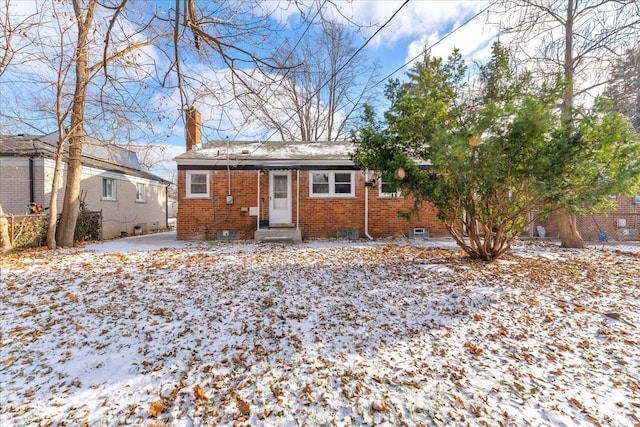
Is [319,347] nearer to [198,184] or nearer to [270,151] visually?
[198,184]

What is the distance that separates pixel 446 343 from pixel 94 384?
3.40m

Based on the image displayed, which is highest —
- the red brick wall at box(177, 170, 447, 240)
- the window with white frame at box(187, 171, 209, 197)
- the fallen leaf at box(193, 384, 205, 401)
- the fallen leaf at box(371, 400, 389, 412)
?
the window with white frame at box(187, 171, 209, 197)

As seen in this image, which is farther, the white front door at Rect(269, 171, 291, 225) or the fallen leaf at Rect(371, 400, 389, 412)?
the white front door at Rect(269, 171, 291, 225)

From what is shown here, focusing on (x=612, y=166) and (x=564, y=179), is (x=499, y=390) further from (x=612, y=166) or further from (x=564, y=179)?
(x=612, y=166)

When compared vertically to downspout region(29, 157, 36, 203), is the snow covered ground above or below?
below

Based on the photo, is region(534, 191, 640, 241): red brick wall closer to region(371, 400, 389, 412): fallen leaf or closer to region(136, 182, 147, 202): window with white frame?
region(371, 400, 389, 412): fallen leaf

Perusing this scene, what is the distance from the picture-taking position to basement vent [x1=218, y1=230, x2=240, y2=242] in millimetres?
10991

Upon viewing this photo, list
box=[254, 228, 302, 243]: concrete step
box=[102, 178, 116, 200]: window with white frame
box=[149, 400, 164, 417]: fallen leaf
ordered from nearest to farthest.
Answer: box=[149, 400, 164, 417]: fallen leaf < box=[254, 228, 302, 243]: concrete step < box=[102, 178, 116, 200]: window with white frame

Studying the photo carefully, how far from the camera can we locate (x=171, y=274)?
18.3 feet

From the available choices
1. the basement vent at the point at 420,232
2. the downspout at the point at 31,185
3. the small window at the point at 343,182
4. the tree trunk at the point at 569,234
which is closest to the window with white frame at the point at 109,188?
the downspout at the point at 31,185

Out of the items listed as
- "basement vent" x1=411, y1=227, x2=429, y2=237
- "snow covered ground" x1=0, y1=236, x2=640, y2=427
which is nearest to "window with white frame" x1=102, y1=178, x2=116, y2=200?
"snow covered ground" x1=0, y1=236, x2=640, y2=427

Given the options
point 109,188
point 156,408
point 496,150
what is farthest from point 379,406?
point 109,188

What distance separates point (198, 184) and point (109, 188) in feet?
21.2

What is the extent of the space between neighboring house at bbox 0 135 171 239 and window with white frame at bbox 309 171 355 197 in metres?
6.83
